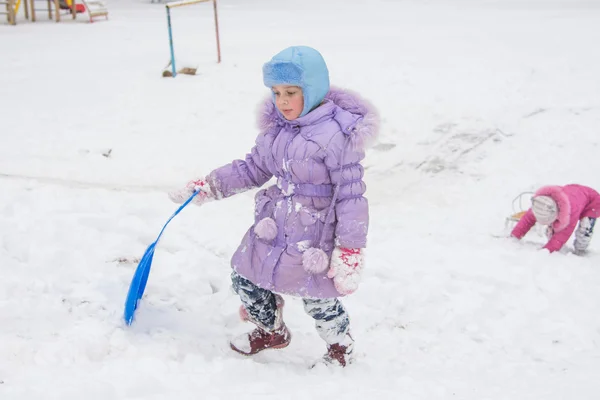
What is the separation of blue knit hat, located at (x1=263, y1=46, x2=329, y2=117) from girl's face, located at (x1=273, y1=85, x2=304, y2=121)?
0.13ft

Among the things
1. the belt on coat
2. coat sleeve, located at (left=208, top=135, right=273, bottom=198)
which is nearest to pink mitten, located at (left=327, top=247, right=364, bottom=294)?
the belt on coat

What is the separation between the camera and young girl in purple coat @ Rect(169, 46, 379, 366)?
282 centimetres

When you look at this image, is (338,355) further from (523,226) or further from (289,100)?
(523,226)

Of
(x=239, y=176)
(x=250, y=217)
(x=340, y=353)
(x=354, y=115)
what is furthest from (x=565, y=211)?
(x=239, y=176)

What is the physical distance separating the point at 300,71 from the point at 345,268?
94 centimetres

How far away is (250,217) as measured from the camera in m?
5.63

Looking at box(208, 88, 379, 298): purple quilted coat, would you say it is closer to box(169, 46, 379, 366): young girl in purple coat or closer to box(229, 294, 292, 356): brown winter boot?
box(169, 46, 379, 366): young girl in purple coat

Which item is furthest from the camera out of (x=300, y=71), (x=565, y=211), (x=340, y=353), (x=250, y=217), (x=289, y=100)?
(x=250, y=217)

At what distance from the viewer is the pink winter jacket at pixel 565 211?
208 inches

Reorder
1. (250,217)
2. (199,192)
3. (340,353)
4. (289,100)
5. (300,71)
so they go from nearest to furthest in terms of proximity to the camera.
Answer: (300,71) < (289,100) < (199,192) < (340,353) < (250,217)

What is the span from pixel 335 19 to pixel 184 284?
12.8 meters

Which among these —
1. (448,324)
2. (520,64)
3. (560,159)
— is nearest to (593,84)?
(520,64)

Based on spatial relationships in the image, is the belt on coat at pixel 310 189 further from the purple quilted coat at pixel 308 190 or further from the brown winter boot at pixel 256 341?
the brown winter boot at pixel 256 341

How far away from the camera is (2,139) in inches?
259
